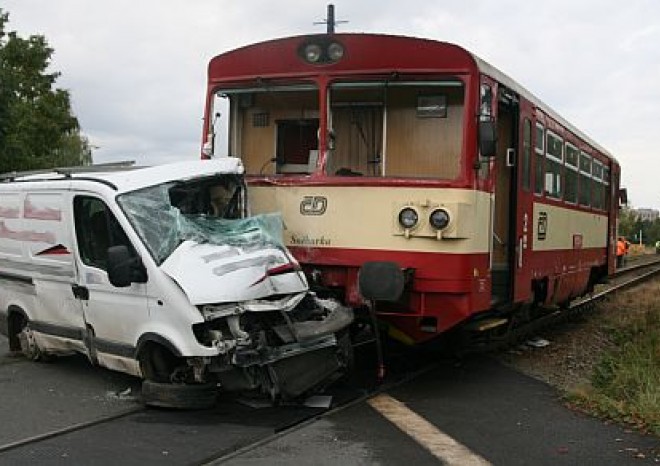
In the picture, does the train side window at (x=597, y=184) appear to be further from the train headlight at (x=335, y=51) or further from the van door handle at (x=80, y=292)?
the van door handle at (x=80, y=292)

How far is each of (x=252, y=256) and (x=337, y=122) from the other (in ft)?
6.72

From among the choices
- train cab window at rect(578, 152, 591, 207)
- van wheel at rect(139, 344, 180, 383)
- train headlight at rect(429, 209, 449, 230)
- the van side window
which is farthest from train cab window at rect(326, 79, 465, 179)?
train cab window at rect(578, 152, 591, 207)

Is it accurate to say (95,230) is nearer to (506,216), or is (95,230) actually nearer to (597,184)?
(506,216)

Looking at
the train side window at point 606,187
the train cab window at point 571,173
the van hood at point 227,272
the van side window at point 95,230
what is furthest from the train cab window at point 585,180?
the van side window at point 95,230

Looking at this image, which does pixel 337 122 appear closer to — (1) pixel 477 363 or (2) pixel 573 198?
(1) pixel 477 363

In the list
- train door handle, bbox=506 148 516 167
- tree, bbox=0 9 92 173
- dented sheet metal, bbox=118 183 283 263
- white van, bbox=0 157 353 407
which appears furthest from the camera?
tree, bbox=0 9 92 173

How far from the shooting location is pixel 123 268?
22.3 feet

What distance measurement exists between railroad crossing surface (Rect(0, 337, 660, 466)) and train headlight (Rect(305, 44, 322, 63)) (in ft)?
10.6

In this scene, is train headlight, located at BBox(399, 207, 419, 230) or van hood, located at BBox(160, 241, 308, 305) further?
train headlight, located at BBox(399, 207, 419, 230)

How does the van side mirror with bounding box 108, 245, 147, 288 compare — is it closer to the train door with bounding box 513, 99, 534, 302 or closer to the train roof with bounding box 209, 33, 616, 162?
the train roof with bounding box 209, 33, 616, 162

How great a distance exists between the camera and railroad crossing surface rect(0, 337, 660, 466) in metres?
5.82

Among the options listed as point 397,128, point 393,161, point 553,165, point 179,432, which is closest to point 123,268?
point 179,432

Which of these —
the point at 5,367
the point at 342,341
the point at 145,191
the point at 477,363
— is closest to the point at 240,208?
the point at 145,191

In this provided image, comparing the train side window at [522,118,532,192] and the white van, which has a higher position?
the train side window at [522,118,532,192]
